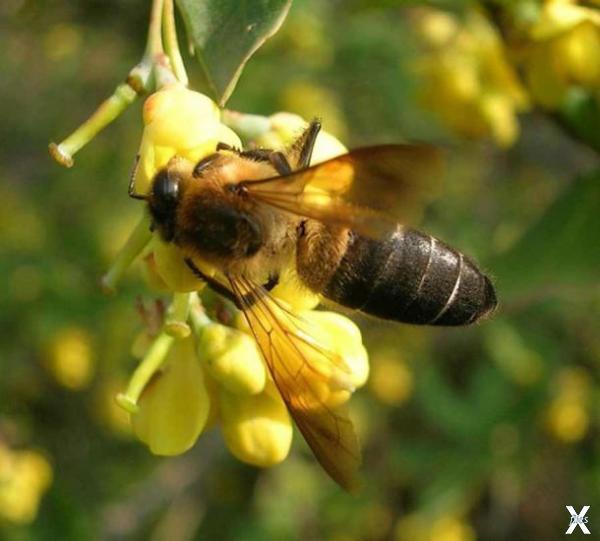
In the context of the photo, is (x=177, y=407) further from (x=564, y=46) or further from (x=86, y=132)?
(x=564, y=46)

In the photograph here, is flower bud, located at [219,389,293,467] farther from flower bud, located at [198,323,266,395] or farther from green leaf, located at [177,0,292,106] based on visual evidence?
green leaf, located at [177,0,292,106]

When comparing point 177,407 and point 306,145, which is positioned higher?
point 306,145

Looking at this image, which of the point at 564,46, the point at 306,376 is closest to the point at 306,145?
the point at 306,376

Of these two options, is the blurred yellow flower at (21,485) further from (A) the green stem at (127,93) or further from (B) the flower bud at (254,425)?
(A) the green stem at (127,93)

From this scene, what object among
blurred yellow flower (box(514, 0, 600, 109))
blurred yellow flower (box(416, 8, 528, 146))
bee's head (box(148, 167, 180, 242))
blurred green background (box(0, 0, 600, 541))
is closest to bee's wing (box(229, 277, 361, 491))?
bee's head (box(148, 167, 180, 242))

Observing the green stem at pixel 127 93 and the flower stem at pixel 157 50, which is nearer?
the green stem at pixel 127 93

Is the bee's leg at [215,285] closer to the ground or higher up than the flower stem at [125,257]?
closer to the ground

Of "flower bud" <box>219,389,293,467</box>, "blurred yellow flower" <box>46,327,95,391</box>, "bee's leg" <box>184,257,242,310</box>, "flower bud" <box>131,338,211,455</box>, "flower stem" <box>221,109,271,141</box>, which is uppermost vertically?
"flower stem" <box>221,109,271,141</box>

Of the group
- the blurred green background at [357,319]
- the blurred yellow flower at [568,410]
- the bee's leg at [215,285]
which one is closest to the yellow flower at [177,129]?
the bee's leg at [215,285]
